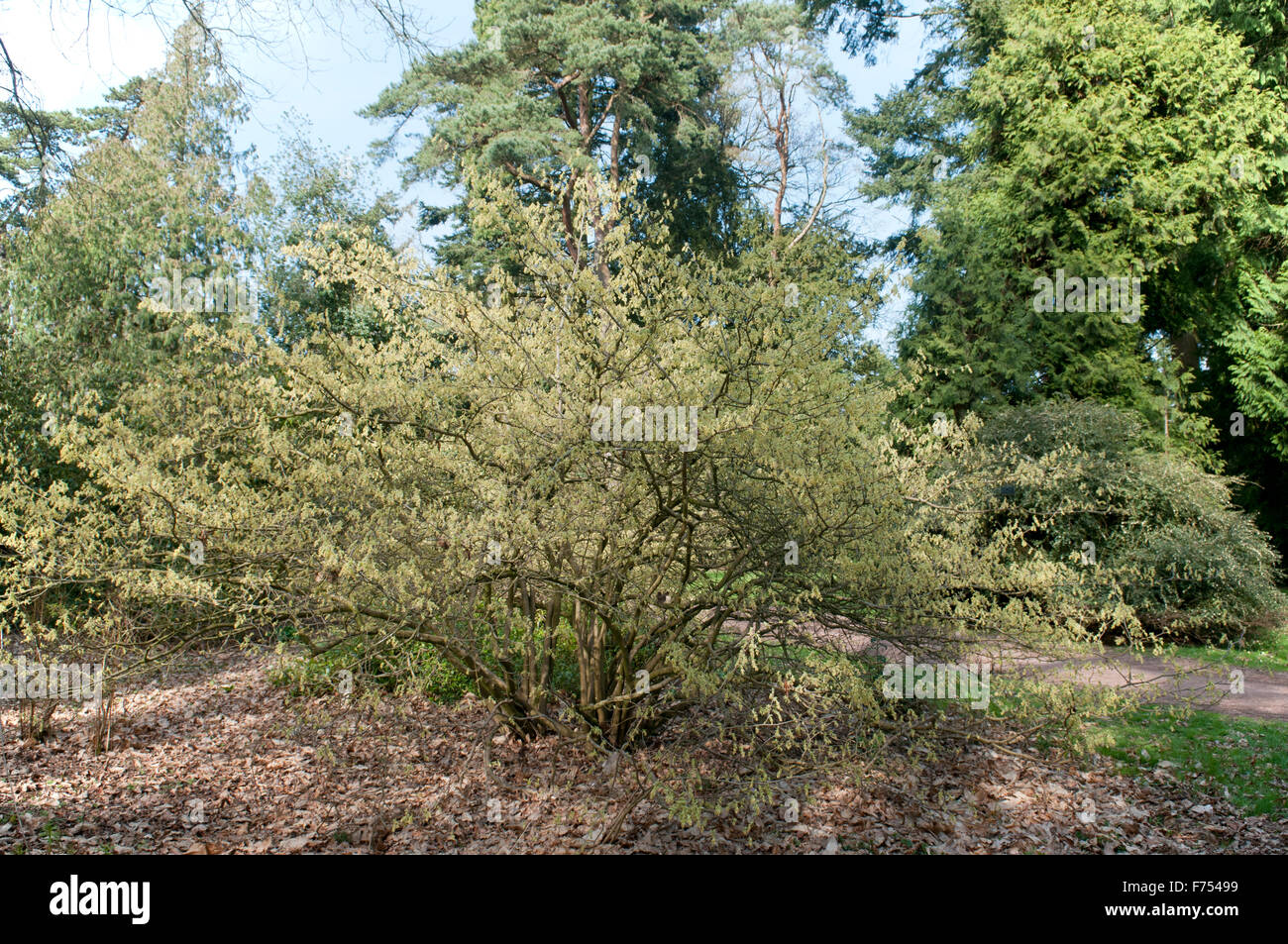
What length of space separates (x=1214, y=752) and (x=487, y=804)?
181 inches

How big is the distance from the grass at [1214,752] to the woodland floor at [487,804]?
123mm

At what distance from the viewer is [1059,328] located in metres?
13.6

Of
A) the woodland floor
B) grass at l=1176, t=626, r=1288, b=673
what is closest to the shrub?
grass at l=1176, t=626, r=1288, b=673

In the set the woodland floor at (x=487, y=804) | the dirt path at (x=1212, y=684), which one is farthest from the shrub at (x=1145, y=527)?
the woodland floor at (x=487, y=804)

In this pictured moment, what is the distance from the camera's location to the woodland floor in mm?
4414

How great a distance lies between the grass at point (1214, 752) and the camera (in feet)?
16.0

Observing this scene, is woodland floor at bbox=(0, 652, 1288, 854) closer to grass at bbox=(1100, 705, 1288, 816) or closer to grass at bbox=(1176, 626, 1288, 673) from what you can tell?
grass at bbox=(1100, 705, 1288, 816)

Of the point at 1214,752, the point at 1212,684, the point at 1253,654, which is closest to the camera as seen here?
the point at 1214,752

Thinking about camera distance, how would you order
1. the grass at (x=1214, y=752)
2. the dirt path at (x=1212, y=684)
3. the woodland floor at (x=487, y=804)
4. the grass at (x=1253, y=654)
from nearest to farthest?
the woodland floor at (x=487, y=804)
the grass at (x=1214, y=752)
the dirt path at (x=1212, y=684)
the grass at (x=1253, y=654)

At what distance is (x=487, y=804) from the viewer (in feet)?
16.1

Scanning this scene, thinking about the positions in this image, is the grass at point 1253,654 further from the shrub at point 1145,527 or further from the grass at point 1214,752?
the grass at point 1214,752

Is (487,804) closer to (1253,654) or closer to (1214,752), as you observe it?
(1214,752)

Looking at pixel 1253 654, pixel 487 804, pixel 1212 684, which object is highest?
pixel 1212 684

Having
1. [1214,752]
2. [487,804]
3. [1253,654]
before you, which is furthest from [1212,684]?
[487,804]
